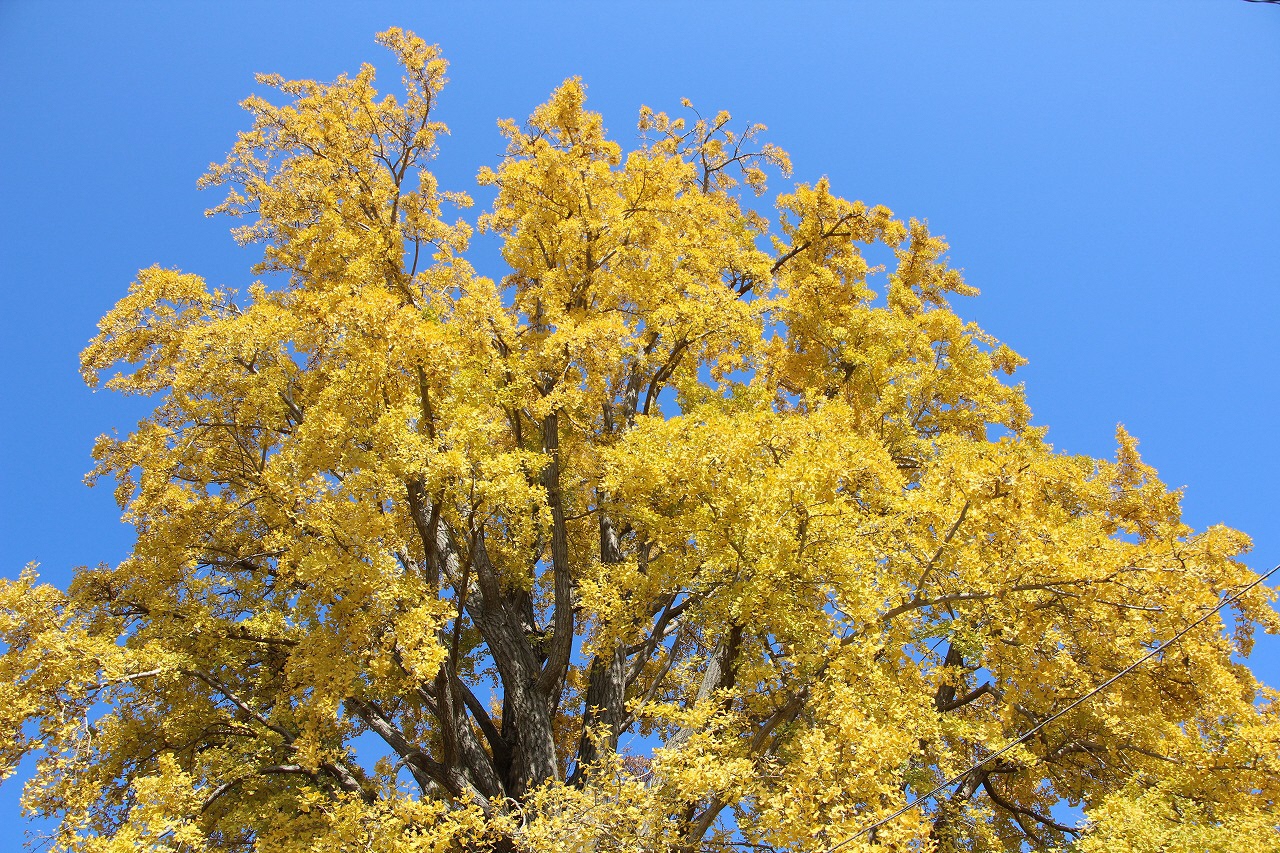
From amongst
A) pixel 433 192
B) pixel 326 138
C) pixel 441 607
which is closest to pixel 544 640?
pixel 441 607

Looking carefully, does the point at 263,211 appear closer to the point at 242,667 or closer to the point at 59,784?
the point at 242,667

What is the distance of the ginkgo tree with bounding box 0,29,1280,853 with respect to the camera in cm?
612

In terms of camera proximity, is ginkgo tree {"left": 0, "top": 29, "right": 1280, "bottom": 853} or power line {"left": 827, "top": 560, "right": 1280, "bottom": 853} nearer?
power line {"left": 827, "top": 560, "right": 1280, "bottom": 853}

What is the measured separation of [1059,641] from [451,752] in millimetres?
6336

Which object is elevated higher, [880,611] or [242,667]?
[242,667]

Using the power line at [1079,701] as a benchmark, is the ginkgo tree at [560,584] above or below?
above

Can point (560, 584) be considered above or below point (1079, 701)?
above

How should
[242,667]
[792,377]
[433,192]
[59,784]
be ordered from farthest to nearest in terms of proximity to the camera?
1. [792,377]
2. [433,192]
3. [242,667]
4. [59,784]

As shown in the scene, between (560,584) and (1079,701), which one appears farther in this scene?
(560,584)

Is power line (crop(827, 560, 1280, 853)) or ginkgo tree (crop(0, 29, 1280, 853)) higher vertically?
ginkgo tree (crop(0, 29, 1280, 853))

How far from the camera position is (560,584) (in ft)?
27.7

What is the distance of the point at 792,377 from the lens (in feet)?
42.6

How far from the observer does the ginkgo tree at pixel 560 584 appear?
612 cm

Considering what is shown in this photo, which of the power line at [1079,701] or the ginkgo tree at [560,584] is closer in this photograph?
the power line at [1079,701]
